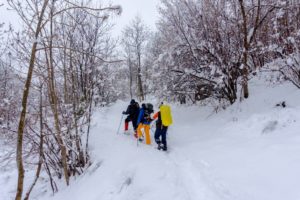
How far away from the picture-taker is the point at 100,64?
368 inches

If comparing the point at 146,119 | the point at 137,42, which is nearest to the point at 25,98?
the point at 146,119

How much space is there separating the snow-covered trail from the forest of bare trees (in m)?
0.96

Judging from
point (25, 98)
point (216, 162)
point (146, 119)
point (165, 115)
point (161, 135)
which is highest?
point (25, 98)

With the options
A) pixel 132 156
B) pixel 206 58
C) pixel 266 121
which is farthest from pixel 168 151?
pixel 206 58

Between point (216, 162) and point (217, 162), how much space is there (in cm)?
3

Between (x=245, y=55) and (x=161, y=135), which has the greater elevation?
(x=245, y=55)

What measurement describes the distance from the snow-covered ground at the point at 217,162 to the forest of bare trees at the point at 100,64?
2.83 feet

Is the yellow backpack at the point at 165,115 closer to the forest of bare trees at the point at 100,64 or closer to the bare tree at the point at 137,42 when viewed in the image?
the forest of bare trees at the point at 100,64

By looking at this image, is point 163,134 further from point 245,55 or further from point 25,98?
point 25,98

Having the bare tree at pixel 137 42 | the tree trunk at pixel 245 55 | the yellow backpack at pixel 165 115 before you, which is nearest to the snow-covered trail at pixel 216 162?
the tree trunk at pixel 245 55

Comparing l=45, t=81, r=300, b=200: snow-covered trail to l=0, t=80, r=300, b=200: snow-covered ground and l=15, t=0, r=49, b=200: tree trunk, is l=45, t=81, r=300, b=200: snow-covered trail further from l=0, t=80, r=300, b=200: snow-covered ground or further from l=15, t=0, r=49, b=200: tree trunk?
l=15, t=0, r=49, b=200: tree trunk

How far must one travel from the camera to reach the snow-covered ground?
4973 millimetres

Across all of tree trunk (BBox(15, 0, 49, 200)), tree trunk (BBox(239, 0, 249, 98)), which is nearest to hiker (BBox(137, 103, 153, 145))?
tree trunk (BBox(239, 0, 249, 98))

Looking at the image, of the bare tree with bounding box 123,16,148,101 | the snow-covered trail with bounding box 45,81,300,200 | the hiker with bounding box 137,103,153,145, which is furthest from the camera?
the bare tree with bounding box 123,16,148,101
